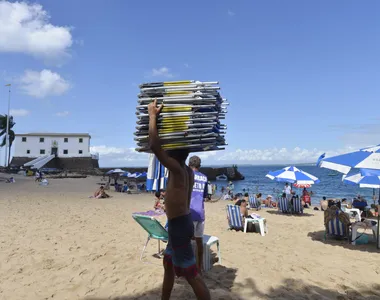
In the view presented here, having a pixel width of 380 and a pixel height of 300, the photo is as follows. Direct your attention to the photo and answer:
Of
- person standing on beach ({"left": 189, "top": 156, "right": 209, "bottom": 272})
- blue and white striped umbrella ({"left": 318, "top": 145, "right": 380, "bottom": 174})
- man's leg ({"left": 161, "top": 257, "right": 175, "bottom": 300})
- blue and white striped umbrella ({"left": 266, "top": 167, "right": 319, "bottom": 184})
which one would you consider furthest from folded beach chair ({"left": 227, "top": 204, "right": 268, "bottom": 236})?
man's leg ({"left": 161, "top": 257, "right": 175, "bottom": 300})

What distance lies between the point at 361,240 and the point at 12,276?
6.78m

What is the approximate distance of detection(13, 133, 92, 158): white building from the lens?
59.4 meters

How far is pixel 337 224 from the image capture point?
676cm

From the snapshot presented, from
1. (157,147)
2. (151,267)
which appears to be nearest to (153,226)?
(151,267)

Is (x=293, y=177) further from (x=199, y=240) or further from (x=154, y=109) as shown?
(x=154, y=109)

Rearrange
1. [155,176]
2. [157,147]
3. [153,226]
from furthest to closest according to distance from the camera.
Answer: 1. [153,226]
2. [155,176]
3. [157,147]

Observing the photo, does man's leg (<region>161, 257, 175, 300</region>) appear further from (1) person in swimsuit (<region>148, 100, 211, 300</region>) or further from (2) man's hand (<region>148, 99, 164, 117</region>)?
(2) man's hand (<region>148, 99, 164, 117</region>)

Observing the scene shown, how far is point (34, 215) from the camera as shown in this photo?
930cm

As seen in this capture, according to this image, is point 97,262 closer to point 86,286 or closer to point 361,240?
point 86,286

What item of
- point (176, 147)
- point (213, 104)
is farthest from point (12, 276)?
point (213, 104)

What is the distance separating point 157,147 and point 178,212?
2.10 ft

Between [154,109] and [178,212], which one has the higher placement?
[154,109]

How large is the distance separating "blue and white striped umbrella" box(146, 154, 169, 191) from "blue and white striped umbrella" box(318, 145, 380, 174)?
364 centimetres

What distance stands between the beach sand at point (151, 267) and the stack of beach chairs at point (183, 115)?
→ 189cm
